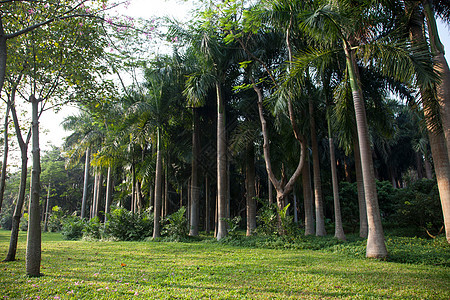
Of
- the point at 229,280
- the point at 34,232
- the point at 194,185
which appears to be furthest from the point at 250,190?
the point at 34,232

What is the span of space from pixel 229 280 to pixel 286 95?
270 inches

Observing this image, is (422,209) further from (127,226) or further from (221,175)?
(127,226)

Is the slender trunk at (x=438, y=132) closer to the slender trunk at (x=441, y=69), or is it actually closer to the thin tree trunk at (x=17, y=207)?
the slender trunk at (x=441, y=69)

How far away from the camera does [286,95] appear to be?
34.4ft

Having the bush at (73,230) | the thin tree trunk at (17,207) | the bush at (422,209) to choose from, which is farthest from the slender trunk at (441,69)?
the bush at (73,230)

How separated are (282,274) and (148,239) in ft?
35.5

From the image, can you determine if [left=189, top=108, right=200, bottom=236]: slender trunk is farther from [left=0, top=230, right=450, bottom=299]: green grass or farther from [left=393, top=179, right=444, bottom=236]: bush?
[left=393, top=179, right=444, bottom=236]: bush

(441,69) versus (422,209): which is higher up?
(441,69)

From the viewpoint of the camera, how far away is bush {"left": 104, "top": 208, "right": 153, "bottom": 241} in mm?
16422

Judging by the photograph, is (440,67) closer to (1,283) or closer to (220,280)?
(220,280)

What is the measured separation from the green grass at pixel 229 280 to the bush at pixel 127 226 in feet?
Result: 28.8

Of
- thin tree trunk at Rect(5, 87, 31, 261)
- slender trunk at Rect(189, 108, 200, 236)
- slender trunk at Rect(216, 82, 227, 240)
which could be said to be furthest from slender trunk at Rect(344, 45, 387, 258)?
slender trunk at Rect(189, 108, 200, 236)

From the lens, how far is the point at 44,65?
7340 mm

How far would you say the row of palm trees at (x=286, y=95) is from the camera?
325 inches
